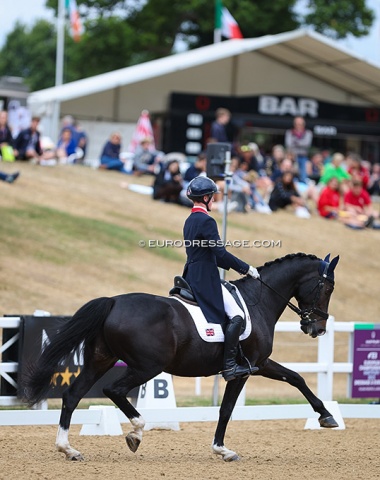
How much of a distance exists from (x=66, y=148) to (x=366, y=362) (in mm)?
17144

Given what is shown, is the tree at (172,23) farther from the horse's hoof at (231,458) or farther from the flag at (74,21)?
the horse's hoof at (231,458)

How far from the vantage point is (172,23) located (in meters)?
53.8

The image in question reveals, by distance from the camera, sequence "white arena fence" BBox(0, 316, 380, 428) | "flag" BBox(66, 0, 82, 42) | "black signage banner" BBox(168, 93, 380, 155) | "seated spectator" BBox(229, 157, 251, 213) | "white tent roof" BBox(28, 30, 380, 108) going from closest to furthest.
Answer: "white arena fence" BBox(0, 316, 380, 428), "seated spectator" BBox(229, 157, 251, 213), "white tent roof" BBox(28, 30, 380, 108), "black signage banner" BBox(168, 93, 380, 155), "flag" BBox(66, 0, 82, 42)

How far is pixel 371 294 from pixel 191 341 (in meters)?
14.4

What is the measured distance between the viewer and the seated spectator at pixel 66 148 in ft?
91.2

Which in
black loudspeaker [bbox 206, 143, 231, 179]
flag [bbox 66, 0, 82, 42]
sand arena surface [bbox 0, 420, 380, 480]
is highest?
flag [bbox 66, 0, 82, 42]

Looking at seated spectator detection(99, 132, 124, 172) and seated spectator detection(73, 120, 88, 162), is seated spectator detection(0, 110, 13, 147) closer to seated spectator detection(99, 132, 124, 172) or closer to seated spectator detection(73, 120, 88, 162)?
seated spectator detection(73, 120, 88, 162)

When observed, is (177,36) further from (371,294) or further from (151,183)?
(371,294)

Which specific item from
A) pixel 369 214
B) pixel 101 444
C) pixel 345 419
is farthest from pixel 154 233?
pixel 101 444

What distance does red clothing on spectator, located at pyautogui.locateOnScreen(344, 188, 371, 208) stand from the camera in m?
26.7

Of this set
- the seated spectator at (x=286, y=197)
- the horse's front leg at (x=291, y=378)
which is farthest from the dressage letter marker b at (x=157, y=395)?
the seated spectator at (x=286, y=197)

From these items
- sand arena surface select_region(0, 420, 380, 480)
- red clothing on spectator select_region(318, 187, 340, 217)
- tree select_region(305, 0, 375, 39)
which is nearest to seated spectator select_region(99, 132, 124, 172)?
red clothing on spectator select_region(318, 187, 340, 217)

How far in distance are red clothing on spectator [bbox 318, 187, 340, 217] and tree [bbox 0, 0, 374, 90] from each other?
89.1 feet

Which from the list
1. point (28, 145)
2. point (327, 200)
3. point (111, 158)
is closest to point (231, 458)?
point (28, 145)
